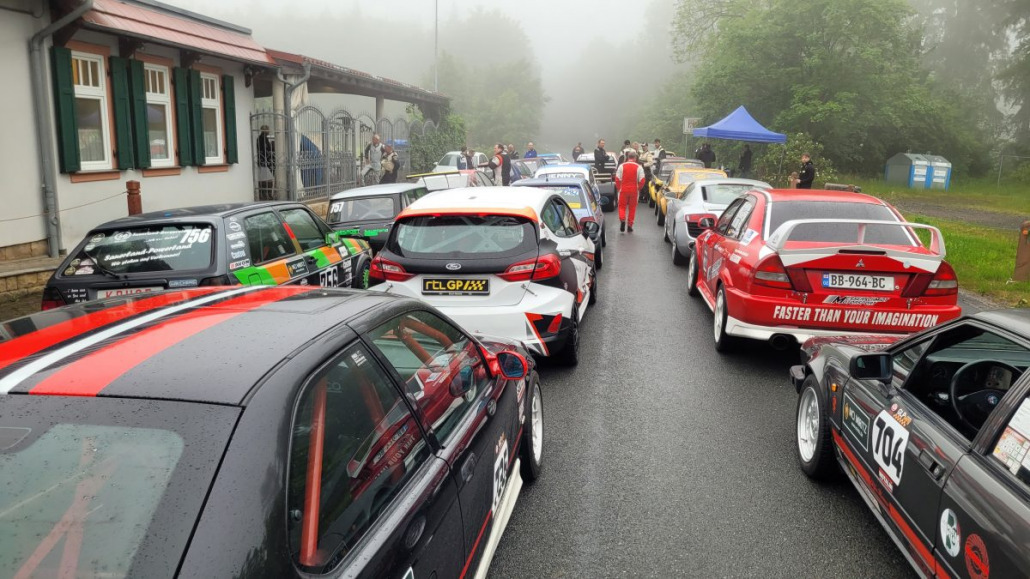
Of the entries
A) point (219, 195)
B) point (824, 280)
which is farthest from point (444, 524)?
point (219, 195)

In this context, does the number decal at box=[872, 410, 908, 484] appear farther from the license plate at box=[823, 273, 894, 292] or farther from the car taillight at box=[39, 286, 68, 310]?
the car taillight at box=[39, 286, 68, 310]

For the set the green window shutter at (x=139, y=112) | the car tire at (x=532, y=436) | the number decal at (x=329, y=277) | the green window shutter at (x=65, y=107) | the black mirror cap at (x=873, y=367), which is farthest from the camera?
the green window shutter at (x=139, y=112)

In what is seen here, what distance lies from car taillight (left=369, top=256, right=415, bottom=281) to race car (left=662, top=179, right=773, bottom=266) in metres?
6.24

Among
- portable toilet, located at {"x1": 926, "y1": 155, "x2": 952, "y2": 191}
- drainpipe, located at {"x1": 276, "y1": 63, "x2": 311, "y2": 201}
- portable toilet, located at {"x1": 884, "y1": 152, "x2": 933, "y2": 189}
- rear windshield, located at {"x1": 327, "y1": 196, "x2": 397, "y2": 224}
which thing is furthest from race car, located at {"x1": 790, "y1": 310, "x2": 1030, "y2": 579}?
portable toilet, located at {"x1": 926, "y1": 155, "x2": 952, "y2": 191}

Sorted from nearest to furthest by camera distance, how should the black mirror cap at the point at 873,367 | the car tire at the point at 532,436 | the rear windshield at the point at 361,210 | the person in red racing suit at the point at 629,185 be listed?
the black mirror cap at the point at 873,367 → the car tire at the point at 532,436 → the rear windshield at the point at 361,210 → the person in red racing suit at the point at 629,185

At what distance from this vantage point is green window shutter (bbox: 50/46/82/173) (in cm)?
1038

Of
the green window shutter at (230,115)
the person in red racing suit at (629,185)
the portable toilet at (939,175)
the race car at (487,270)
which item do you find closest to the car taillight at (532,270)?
the race car at (487,270)

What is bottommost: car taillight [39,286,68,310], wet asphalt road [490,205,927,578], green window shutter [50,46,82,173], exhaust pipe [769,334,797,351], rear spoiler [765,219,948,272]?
wet asphalt road [490,205,927,578]

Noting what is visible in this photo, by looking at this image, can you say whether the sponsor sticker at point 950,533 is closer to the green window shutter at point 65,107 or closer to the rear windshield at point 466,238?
the rear windshield at point 466,238

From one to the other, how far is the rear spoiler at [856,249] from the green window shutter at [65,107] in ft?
30.2

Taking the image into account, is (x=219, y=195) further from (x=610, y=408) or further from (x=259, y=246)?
(x=610, y=408)

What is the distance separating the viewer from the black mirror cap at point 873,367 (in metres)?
3.61

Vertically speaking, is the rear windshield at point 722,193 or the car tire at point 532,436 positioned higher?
the rear windshield at point 722,193

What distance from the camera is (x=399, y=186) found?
11.9m
